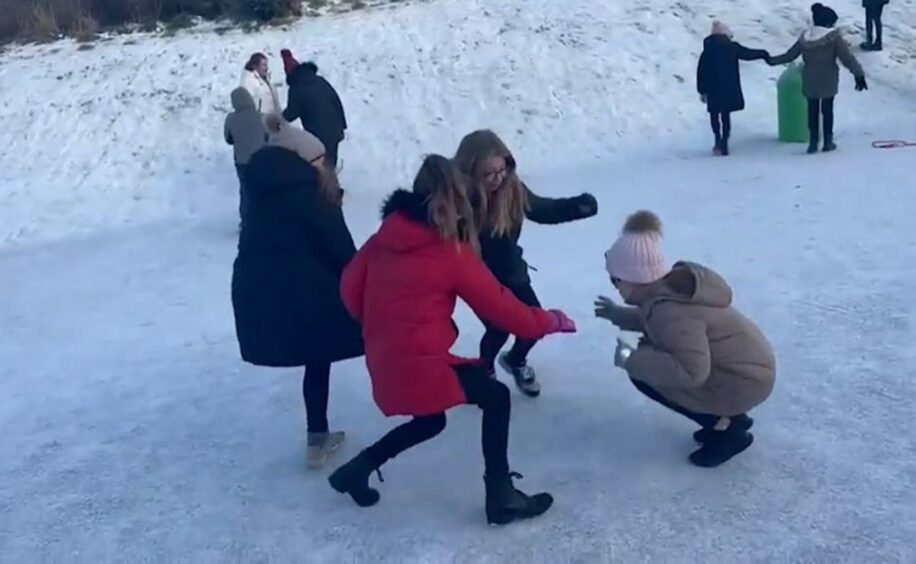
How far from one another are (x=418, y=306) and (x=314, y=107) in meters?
7.66

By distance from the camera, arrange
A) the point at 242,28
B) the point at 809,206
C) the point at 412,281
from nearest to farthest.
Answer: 1. the point at 412,281
2. the point at 809,206
3. the point at 242,28

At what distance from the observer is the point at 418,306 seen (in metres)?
4.52

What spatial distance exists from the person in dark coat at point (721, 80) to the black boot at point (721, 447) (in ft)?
27.6

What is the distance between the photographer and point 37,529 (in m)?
5.36

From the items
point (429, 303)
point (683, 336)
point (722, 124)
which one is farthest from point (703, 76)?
point (429, 303)

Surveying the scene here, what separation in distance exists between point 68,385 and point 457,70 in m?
10.1

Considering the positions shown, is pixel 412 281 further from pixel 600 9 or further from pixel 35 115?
pixel 600 9

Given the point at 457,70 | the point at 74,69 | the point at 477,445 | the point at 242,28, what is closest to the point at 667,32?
the point at 457,70

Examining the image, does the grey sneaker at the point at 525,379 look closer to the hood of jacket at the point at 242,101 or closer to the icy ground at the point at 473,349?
the icy ground at the point at 473,349

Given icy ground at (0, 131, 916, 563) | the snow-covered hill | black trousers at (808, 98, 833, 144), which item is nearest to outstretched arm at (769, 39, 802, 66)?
black trousers at (808, 98, 833, 144)

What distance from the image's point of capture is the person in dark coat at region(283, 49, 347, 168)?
1188cm

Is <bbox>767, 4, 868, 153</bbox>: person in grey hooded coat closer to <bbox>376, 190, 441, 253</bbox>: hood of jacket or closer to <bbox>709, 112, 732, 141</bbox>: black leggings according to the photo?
<bbox>709, 112, 732, 141</bbox>: black leggings

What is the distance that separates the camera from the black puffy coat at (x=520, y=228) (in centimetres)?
544

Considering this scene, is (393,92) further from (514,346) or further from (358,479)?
(358,479)
